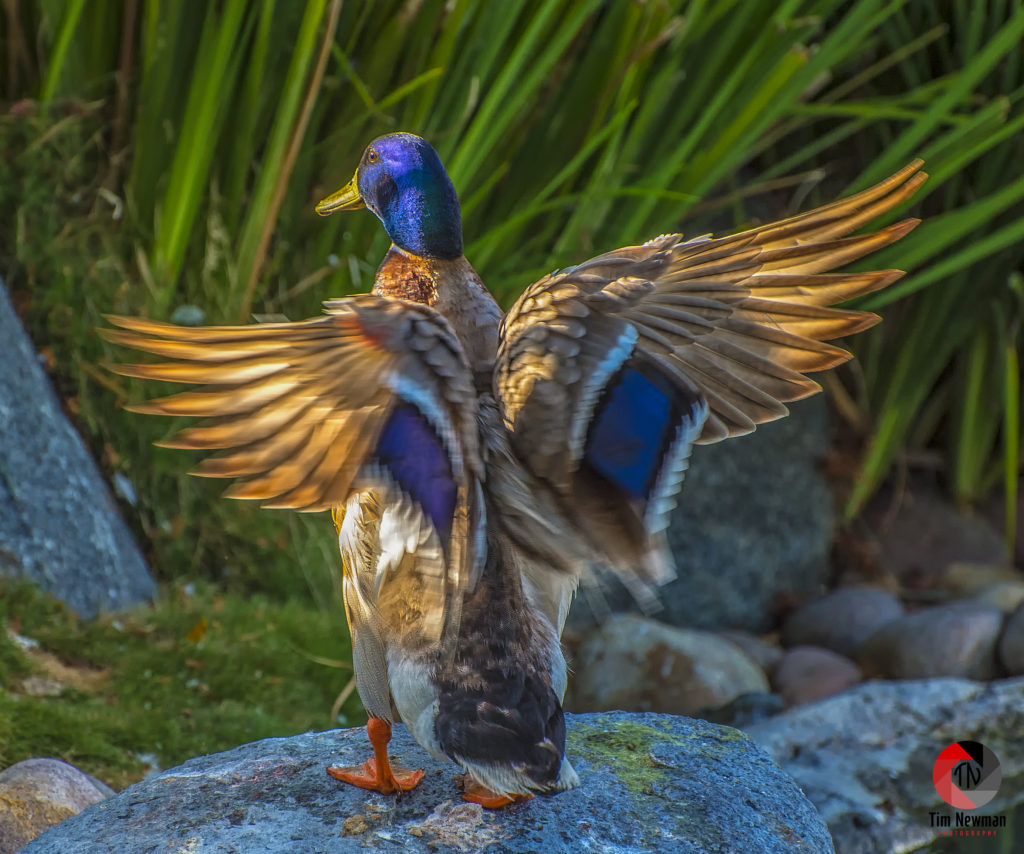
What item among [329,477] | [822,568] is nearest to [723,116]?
[822,568]

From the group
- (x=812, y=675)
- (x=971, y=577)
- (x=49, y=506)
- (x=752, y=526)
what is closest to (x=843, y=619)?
(x=812, y=675)

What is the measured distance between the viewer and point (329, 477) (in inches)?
67.2

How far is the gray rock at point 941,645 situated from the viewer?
14.8 ft

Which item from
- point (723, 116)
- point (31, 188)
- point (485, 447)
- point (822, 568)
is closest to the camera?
point (485, 447)

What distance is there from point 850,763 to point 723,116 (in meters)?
2.36

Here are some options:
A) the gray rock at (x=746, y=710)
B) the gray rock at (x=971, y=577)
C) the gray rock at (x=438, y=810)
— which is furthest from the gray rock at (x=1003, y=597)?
the gray rock at (x=438, y=810)

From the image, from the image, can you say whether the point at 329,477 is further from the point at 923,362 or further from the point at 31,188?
the point at 923,362

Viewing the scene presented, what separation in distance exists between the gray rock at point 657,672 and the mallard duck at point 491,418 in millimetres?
2135

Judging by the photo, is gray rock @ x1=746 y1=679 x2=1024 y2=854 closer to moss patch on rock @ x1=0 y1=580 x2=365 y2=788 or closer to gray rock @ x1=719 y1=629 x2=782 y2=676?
gray rock @ x1=719 y1=629 x2=782 y2=676

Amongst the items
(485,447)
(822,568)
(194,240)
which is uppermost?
(194,240)

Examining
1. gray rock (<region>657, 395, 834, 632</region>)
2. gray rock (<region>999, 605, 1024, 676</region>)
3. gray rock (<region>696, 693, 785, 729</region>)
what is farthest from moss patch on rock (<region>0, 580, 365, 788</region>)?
gray rock (<region>999, 605, 1024, 676</region>)

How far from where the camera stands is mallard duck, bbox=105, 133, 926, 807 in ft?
5.65

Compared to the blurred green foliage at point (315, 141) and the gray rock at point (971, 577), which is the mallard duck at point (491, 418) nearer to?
the blurred green foliage at point (315, 141)

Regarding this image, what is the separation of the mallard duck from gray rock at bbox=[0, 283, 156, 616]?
1.42 metres
